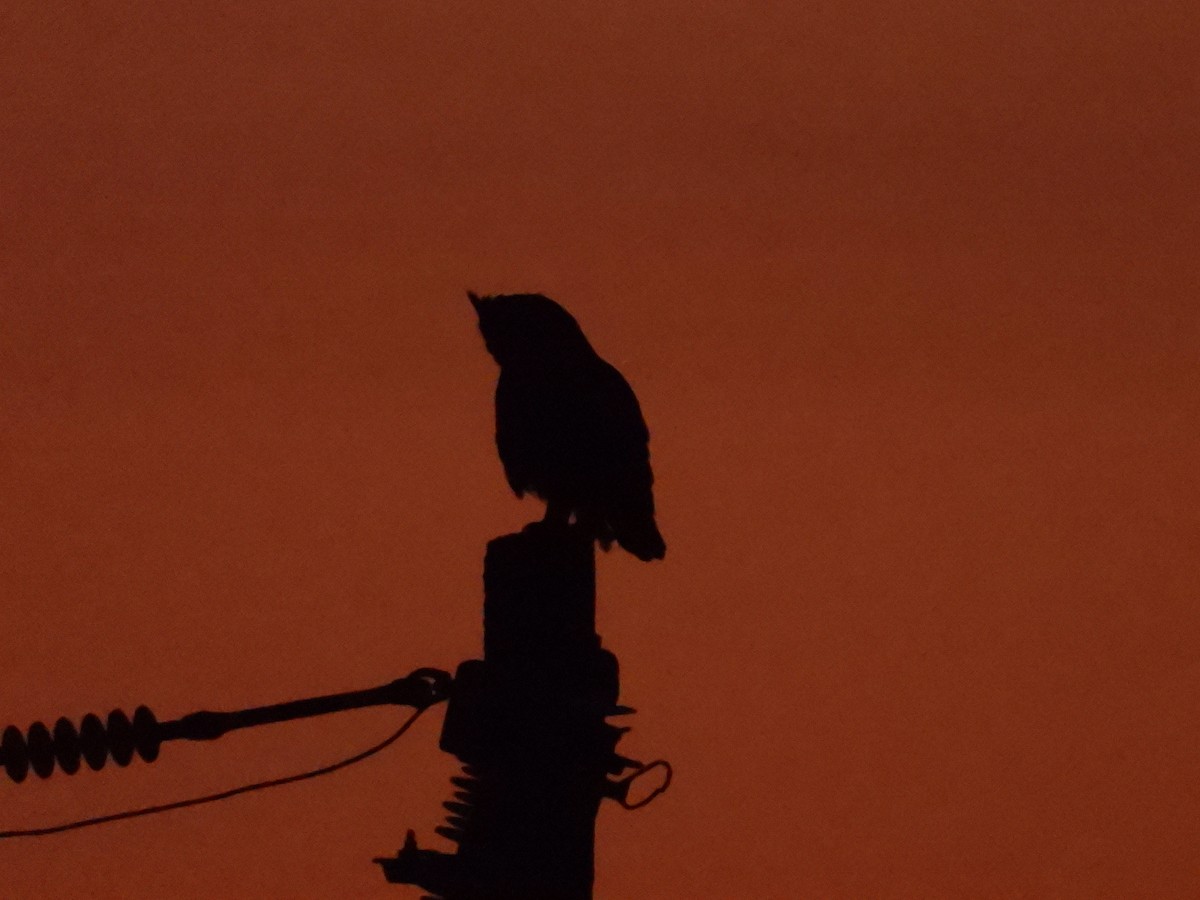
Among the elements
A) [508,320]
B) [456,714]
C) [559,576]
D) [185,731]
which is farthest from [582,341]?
[185,731]

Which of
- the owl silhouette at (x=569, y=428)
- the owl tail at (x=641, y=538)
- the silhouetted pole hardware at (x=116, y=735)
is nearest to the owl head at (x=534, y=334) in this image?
the owl silhouette at (x=569, y=428)

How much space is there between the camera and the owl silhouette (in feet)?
3.30

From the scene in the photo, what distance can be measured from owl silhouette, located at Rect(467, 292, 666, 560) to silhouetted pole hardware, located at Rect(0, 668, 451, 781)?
256 millimetres

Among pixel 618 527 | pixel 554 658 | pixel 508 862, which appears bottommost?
pixel 508 862

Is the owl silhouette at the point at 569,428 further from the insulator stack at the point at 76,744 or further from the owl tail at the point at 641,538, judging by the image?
the insulator stack at the point at 76,744

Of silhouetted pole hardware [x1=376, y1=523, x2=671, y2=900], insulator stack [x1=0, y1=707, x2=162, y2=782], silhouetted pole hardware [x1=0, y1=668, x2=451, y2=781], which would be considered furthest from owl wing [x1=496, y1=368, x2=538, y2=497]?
insulator stack [x1=0, y1=707, x2=162, y2=782]

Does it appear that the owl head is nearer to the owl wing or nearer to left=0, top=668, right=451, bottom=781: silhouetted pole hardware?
the owl wing

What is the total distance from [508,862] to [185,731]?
0.24 meters

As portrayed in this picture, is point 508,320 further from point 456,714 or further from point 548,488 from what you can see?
point 456,714

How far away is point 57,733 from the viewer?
75cm

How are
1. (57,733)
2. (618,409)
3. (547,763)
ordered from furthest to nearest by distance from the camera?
(618,409)
(547,763)
(57,733)

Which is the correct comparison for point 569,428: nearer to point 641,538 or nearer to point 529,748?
point 641,538

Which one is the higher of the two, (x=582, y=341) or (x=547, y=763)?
(x=582, y=341)

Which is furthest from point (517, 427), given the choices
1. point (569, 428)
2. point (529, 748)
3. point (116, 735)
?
point (116, 735)
